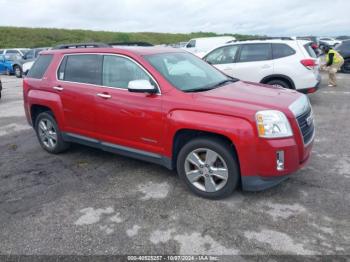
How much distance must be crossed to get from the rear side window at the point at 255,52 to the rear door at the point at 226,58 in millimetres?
237

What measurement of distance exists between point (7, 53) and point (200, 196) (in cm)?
2041

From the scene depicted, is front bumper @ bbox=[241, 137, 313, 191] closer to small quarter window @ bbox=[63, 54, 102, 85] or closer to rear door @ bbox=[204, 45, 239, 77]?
small quarter window @ bbox=[63, 54, 102, 85]

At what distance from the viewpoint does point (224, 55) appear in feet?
29.7

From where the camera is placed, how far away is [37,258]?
2.75 m

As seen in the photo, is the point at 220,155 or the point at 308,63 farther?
the point at 308,63

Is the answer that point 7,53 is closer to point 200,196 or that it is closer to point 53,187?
point 53,187

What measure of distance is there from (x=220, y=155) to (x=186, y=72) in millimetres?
1361

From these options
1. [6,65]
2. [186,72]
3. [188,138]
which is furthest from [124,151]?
[6,65]

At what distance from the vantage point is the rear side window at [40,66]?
512 centimetres

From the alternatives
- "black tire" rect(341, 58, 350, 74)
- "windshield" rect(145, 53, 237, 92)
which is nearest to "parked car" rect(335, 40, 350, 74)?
"black tire" rect(341, 58, 350, 74)

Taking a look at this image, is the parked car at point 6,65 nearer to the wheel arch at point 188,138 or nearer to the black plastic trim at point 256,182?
the wheel arch at point 188,138

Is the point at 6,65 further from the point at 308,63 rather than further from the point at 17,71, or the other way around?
the point at 308,63

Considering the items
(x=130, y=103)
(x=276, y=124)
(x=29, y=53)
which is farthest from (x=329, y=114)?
(x=29, y=53)

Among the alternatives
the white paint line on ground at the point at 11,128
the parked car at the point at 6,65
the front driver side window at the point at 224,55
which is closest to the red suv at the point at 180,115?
the white paint line on ground at the point at 11,128
